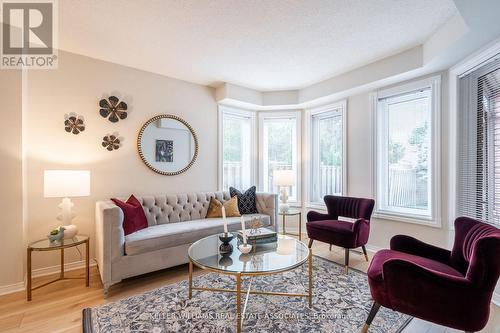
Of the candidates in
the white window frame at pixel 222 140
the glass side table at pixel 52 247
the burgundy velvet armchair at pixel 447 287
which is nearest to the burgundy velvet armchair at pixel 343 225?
the burgundy velvet armchair at pixel 447 287

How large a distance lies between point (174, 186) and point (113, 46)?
6.58ft

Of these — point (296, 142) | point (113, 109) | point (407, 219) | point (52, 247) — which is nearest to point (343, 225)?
point (407, 219)

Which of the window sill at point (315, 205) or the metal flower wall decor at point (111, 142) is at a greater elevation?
the metal flower wall decor at point (111, 142)

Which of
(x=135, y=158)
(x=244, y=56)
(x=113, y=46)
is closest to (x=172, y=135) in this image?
(x=135, y=158)

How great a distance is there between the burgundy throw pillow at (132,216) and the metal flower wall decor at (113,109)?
1154mm

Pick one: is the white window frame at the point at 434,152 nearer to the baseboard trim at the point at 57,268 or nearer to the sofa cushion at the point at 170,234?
the sofa cushion at the point at 170,234

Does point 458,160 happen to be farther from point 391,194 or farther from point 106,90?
point 106,90

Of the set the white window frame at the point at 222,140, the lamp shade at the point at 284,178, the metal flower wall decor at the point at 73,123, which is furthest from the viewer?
the white window frame at the point at 222,140

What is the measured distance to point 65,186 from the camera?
8.02ft

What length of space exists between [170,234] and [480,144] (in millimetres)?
3502

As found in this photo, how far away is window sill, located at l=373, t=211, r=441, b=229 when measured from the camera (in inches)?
118

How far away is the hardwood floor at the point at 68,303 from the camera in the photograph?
187cm

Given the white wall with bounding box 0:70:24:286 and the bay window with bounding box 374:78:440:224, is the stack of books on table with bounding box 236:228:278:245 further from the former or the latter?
the white wall with bounding box 0:70:24:286

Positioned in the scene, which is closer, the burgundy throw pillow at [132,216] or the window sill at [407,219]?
the burgundy throw pillow at [132,216]
